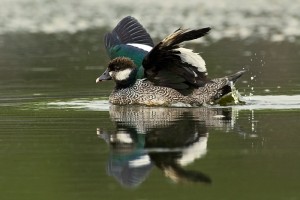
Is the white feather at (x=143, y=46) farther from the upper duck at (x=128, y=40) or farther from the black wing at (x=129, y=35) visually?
the black wing at (x=129, y=35)

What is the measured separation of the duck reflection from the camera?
8742 mm

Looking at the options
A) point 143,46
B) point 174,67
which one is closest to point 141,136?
point 174,67

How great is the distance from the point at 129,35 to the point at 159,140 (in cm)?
667

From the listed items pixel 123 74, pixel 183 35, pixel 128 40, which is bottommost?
pixel 123 74

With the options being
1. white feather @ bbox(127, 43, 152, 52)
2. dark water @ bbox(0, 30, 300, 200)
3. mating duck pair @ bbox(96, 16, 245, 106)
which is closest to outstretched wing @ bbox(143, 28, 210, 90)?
mating duck pair @ bbox(96, 16, 245, 106)

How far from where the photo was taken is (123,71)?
15.2 m

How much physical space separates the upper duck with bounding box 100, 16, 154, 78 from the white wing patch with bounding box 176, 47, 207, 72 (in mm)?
2055

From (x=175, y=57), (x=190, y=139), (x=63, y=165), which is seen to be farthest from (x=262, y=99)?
(x=63, y=165)

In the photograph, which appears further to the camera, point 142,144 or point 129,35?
point 129,35

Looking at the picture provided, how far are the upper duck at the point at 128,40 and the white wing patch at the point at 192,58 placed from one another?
6.74 feet

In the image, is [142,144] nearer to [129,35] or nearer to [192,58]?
[192,58]

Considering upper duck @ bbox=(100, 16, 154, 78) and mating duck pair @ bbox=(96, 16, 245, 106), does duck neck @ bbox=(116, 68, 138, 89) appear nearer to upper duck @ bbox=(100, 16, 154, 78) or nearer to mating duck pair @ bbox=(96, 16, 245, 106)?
mating duck pair @ bbox=(96, 16, 245, 106)

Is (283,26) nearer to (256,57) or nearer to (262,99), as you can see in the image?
(256,57)

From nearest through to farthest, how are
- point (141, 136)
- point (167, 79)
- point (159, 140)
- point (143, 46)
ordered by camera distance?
point (159, 140) → point (141, 136) → point (167, 79) → point (143, 46)
